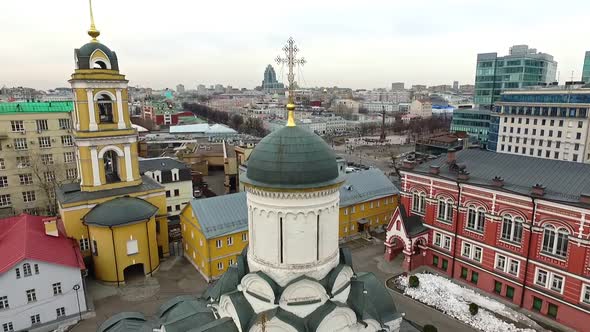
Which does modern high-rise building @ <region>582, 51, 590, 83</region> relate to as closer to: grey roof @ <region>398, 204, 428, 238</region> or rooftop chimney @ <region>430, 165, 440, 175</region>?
rooftop chimney @ <region>430, 165, 440, 175</region>

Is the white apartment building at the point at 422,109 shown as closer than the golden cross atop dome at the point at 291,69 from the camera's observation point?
No

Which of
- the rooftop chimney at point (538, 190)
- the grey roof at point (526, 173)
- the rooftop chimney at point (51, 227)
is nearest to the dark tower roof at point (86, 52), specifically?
the rooftop chimney at point (51, 227)

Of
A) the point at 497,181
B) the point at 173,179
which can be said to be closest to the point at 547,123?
the point at 497,181

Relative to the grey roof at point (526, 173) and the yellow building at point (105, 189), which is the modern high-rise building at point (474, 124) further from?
the yellow building at point (105, 189)

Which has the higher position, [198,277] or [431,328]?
[431,328]

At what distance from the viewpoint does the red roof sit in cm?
2019

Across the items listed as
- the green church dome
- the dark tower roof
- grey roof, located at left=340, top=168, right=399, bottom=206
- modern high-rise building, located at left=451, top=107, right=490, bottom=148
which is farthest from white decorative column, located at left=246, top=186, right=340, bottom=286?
modern high-rise building, located at left=451, top=107, right=490, bottom=148

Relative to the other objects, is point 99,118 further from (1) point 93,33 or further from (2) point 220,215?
(2) point 220,215

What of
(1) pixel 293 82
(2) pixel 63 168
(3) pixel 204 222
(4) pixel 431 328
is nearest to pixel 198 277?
(3) pixel 204 222

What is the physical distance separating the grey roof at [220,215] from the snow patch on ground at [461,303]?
1241 centimetres

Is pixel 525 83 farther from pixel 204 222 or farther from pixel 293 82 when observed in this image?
pixel 293 82

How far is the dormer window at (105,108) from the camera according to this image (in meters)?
26.2

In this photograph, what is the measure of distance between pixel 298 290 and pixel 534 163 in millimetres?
20819

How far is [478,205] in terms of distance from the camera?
24828 millimetres
